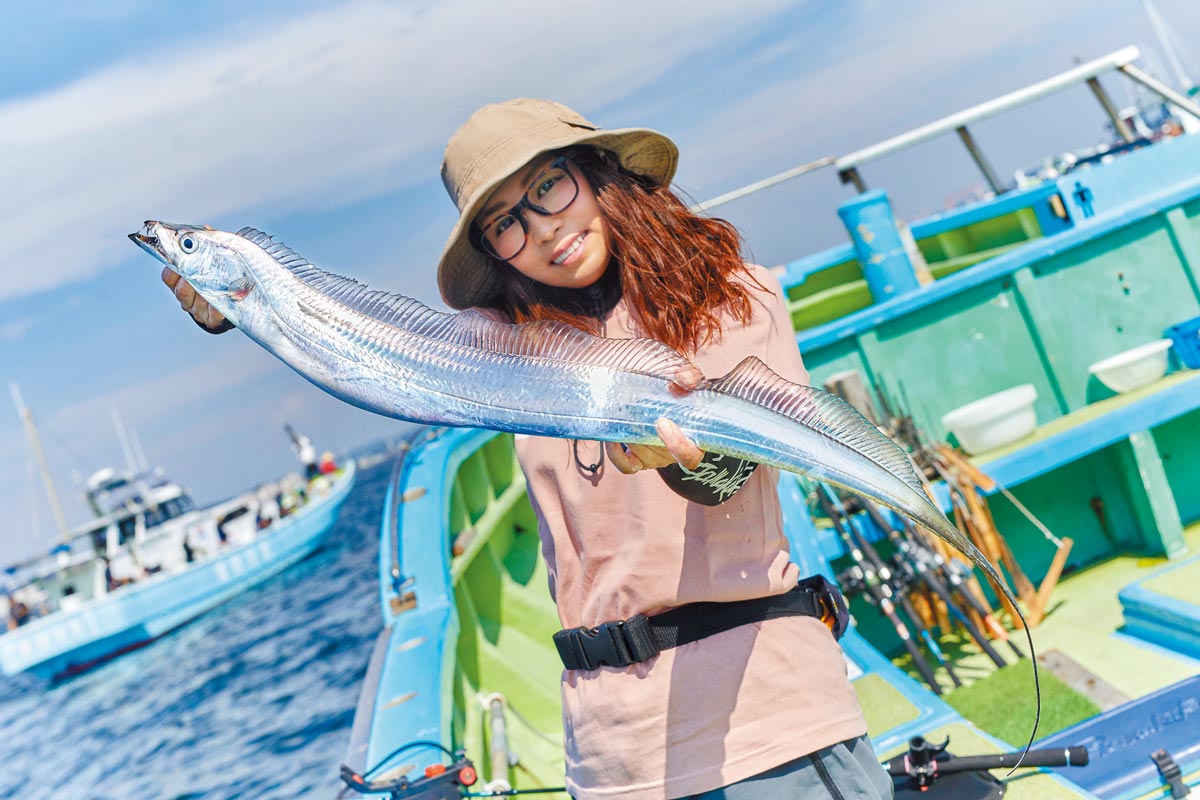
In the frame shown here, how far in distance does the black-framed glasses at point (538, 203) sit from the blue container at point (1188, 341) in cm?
552

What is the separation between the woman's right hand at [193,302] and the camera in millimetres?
1677

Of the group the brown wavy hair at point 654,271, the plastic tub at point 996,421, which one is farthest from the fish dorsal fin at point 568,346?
the plastic tub at point 996,421

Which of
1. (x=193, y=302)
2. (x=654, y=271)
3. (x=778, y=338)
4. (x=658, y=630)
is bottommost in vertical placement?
(x=658, y=630)

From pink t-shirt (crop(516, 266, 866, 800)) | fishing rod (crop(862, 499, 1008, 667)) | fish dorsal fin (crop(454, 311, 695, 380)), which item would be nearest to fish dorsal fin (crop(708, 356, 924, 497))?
fish dorsal fin (crop(454, 311, 695, 380))

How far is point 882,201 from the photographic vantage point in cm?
732

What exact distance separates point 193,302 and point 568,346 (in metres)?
0.74

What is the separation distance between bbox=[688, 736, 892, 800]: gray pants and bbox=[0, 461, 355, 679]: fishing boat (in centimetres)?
3868

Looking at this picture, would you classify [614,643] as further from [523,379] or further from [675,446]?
[523,379]

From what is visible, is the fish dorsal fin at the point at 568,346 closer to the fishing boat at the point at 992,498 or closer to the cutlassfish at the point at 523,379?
the cutlassfish at the point at 523,379

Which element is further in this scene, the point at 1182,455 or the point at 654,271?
the point at 1182,455

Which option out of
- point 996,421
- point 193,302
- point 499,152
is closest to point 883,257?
point 996,421

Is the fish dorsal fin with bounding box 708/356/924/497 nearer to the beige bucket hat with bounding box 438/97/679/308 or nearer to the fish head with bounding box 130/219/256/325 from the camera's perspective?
the beige bucket hat with bounding box 438/97/679/308

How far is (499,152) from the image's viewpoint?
70.1 inches

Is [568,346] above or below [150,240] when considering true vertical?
below
